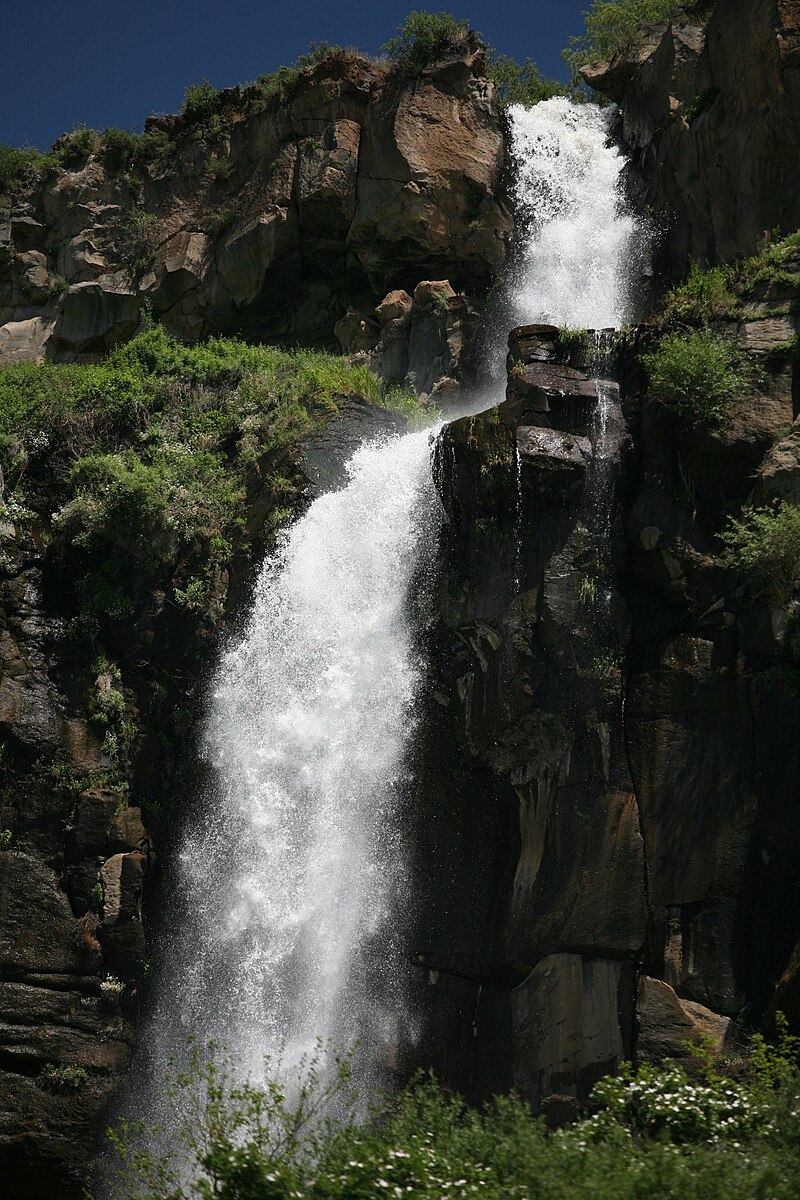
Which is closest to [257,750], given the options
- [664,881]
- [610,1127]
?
[664,881]

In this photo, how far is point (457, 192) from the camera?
25.1m

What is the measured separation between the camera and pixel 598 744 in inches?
579

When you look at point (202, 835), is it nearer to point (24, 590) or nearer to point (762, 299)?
point (24, 590)

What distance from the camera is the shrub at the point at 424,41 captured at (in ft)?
84.6

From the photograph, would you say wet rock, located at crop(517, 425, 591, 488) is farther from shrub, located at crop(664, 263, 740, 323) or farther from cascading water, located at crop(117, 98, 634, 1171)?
shrub, located at crop(664, 263, 740, 323)

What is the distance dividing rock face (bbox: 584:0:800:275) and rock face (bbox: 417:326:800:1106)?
16.6 feet

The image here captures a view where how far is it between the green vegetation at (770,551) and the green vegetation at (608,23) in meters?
16.7

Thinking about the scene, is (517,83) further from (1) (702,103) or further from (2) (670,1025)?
(2) (670,1025)

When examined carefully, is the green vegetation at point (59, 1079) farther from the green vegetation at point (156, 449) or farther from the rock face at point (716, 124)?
the rock face at point (716, 124)

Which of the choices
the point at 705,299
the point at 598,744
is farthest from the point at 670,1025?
the point at 705,299

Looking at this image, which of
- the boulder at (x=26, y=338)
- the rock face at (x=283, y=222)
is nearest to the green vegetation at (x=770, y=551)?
the rock face at (x=283, y=222)

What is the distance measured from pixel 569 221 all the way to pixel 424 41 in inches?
218

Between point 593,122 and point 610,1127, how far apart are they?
879 inches

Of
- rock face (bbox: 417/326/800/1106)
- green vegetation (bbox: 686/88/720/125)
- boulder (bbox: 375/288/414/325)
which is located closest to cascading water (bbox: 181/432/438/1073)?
rock face (bbox: 417/326/800/1106)
